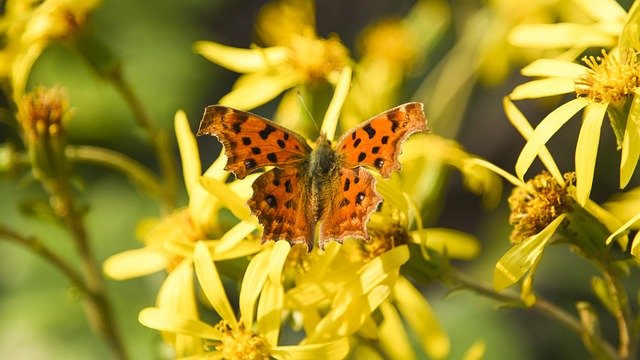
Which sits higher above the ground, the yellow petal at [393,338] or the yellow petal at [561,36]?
the yellow petal at [561,36]

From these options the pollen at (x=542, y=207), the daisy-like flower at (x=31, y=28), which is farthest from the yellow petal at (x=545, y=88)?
the daisy-like flower at (x=31, y=28)

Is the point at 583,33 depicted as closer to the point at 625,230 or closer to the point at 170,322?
the point at 625,230

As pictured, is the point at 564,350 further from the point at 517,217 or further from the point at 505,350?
the point at 517,217

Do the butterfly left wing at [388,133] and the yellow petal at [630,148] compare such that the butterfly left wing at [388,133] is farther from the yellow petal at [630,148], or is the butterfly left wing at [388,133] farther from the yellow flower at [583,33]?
the yellow flower at [583,33]

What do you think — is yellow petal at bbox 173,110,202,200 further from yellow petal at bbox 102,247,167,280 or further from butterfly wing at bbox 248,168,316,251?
butterfly wing at bbox 248,168,316,251

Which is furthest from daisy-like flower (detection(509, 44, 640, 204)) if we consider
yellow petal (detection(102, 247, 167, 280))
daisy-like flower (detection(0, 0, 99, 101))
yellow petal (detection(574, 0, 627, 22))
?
daisy-like flower (detection(0, 0, 99, 101))

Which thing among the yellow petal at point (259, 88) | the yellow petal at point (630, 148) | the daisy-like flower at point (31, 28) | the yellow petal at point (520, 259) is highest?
the daisy-like flower at point (31, 28)
